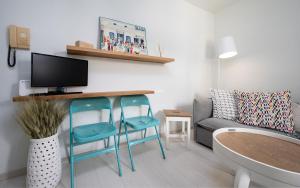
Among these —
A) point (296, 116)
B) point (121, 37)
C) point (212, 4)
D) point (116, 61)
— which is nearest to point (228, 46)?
point (212, 4)

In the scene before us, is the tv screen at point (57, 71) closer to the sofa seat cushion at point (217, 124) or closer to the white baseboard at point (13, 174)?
the white baseboard at point (13, 174)

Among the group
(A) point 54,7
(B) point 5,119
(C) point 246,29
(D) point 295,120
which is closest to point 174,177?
(D) point 295,120

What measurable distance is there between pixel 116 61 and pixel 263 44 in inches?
95.9

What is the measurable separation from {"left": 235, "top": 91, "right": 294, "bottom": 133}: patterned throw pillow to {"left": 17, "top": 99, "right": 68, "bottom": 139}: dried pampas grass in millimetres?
2307

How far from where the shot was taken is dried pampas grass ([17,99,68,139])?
3.76 ft

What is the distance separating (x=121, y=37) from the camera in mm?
1885

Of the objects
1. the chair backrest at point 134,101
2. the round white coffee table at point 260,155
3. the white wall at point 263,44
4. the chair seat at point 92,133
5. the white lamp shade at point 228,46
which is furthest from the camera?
the white lamp shade at point 228,46

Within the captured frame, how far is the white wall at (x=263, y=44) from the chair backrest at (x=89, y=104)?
2.53m

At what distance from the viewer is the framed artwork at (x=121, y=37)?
69.5 inches

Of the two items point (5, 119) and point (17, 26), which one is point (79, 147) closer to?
point (5, 119)

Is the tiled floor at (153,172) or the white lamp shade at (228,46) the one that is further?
the white lamp shade at (228,46)

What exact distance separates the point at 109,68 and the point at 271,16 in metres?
2.68

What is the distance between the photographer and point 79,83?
1.58 m

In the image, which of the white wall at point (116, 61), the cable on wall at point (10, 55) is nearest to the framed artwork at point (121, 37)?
the white wall at point (116, 61)
